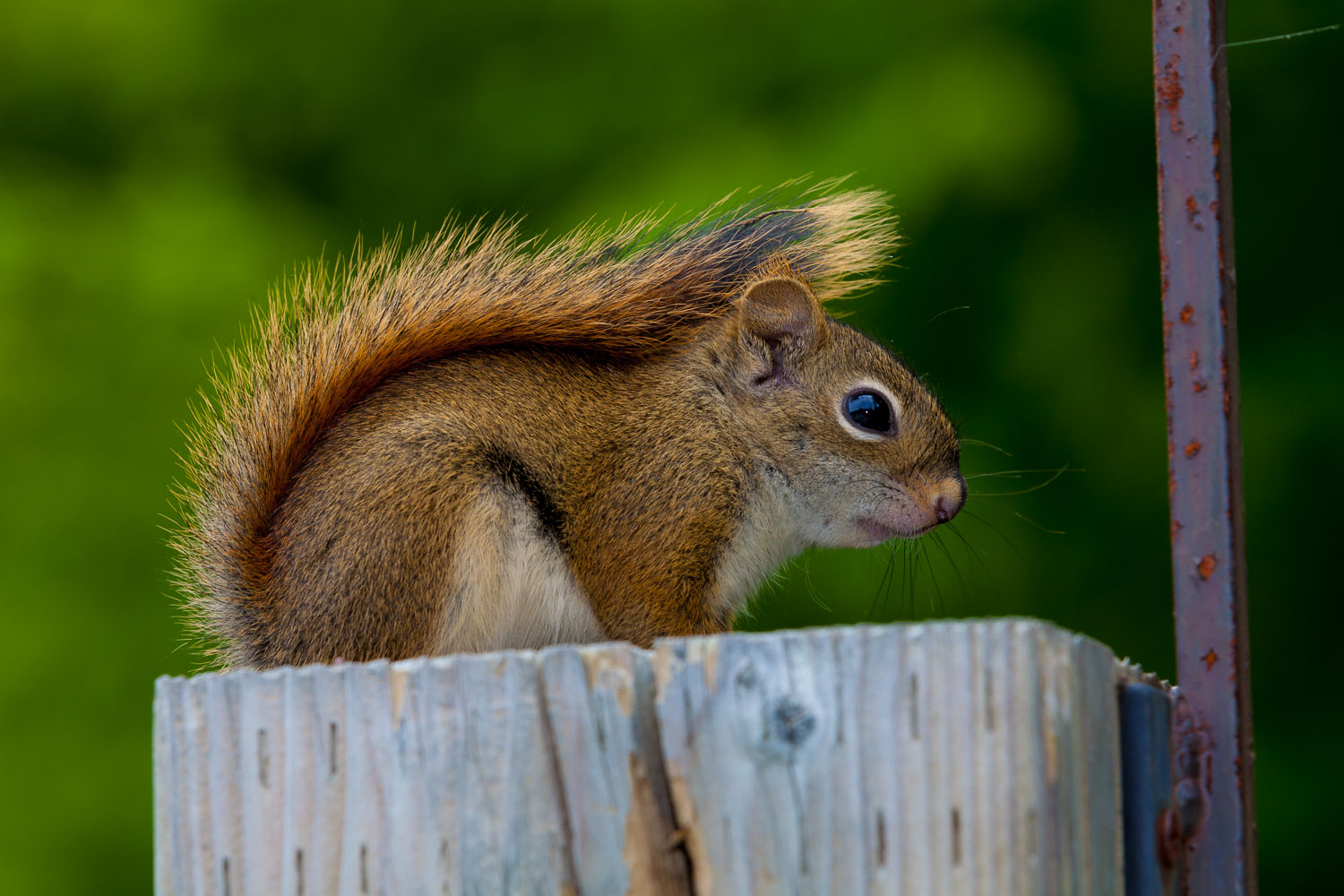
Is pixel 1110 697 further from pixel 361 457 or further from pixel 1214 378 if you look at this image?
pixel 361 457

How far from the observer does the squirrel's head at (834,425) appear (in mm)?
1963

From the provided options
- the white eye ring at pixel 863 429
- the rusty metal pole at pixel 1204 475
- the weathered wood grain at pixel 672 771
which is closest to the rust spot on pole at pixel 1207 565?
the rusty metal pole at pixel 1204 475

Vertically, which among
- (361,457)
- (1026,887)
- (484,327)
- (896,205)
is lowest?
(1026,887)

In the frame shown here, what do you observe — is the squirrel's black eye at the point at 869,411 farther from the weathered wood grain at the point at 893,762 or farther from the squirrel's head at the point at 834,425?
the weathered wood grain at the point at 893,762

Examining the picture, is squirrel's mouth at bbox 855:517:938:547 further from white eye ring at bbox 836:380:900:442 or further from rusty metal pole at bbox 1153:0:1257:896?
rusty metal pole at bbox 1153:0:1257:896

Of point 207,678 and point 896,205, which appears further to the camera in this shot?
point 896,205

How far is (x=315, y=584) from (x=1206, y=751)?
103cm

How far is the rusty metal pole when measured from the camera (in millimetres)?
938

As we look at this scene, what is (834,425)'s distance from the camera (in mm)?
2004

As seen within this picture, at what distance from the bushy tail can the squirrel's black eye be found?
21 centimetres

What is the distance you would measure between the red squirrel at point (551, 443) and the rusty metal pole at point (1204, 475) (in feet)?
2.98

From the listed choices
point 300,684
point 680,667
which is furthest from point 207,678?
point 680,667

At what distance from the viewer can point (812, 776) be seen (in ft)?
2.70

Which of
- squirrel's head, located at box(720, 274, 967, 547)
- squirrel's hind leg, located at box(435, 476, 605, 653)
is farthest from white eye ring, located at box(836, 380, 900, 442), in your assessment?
squirrel's hind leg, located at box(435, 476, 605, 653)
